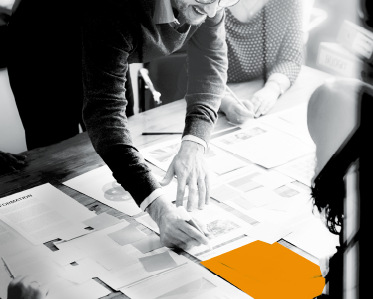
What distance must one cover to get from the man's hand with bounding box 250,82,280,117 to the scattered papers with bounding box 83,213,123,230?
73 centimetres

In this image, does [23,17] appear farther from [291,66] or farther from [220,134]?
[291,66]

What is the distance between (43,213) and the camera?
1.12m

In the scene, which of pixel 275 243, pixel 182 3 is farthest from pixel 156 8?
pixel 275 243

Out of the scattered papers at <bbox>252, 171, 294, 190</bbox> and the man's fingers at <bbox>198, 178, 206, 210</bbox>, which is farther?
the scattered papers at <bbox>252, 171, 294, 190</bbox>

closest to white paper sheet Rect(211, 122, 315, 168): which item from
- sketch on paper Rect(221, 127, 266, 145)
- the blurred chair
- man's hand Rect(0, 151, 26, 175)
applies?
sketch on paper Rect(221, 127, 266, 145)

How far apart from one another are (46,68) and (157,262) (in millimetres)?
897

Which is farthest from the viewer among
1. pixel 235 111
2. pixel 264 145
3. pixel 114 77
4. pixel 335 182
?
pixel 235 111

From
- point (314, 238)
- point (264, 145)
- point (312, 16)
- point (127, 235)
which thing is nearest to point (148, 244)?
point (127, 235)

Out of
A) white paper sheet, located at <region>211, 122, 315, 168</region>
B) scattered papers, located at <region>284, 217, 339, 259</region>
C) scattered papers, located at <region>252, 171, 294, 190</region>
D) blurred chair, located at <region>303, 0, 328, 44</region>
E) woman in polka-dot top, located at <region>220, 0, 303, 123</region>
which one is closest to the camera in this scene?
scattered papers, located at <region>284, 217, 339, 259</region>

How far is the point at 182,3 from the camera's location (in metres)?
1.13

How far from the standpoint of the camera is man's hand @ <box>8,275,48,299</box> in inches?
33.6

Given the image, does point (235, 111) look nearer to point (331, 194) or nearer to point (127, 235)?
point (127, 235)

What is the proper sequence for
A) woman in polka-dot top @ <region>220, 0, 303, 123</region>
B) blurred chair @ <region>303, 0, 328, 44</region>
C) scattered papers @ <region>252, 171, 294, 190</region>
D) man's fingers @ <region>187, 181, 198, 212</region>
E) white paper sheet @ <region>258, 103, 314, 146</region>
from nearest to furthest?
man's fingers @ <region>187, 181, 198, 212</region> < scattered papers @ <region>252, 171, 294, 190</region> < white paper sheet @ <region>258, 103, 314, 146</region> < woman in polka-dot top @ <region>220, 0, 303, 123</region> < blurred chair @ <region>303, 0, 328, 44</region>

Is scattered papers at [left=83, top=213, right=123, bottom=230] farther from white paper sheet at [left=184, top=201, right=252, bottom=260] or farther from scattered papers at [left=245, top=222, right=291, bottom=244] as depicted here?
scattered papers at [left=245, top=222, right=291, bottom=244]
